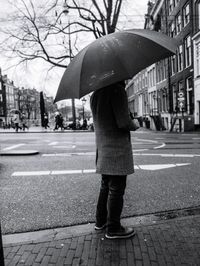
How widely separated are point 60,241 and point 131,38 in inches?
83.6

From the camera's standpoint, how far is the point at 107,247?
130 inches

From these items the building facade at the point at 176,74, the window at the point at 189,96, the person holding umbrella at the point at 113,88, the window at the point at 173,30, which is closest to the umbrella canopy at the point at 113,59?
the person holding umbrella at the point at 113,88

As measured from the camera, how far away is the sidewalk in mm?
2994

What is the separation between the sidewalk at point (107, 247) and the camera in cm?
299

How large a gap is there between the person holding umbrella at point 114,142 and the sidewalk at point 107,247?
0.68 feet

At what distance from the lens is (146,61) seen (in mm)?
3340

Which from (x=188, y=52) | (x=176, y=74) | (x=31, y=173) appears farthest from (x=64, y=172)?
(x=176, y=74)

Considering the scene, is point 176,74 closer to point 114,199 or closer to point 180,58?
point 180,58

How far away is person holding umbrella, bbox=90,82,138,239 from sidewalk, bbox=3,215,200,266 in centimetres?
21

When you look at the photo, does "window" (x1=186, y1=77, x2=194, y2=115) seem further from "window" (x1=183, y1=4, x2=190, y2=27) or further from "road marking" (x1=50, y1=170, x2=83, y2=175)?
"road marking" (x1=50, y1=170, x2=83, y2=175)

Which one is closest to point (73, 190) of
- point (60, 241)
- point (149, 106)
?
point (60, 241)

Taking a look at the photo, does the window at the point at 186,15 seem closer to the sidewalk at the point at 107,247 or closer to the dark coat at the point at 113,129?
the sidewalk at the point at 107,247

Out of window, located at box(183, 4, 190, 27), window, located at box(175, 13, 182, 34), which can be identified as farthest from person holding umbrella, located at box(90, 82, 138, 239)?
window, located at box(175, 13, 182, 34)

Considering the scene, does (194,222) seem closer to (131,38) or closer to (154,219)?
(154,219)
